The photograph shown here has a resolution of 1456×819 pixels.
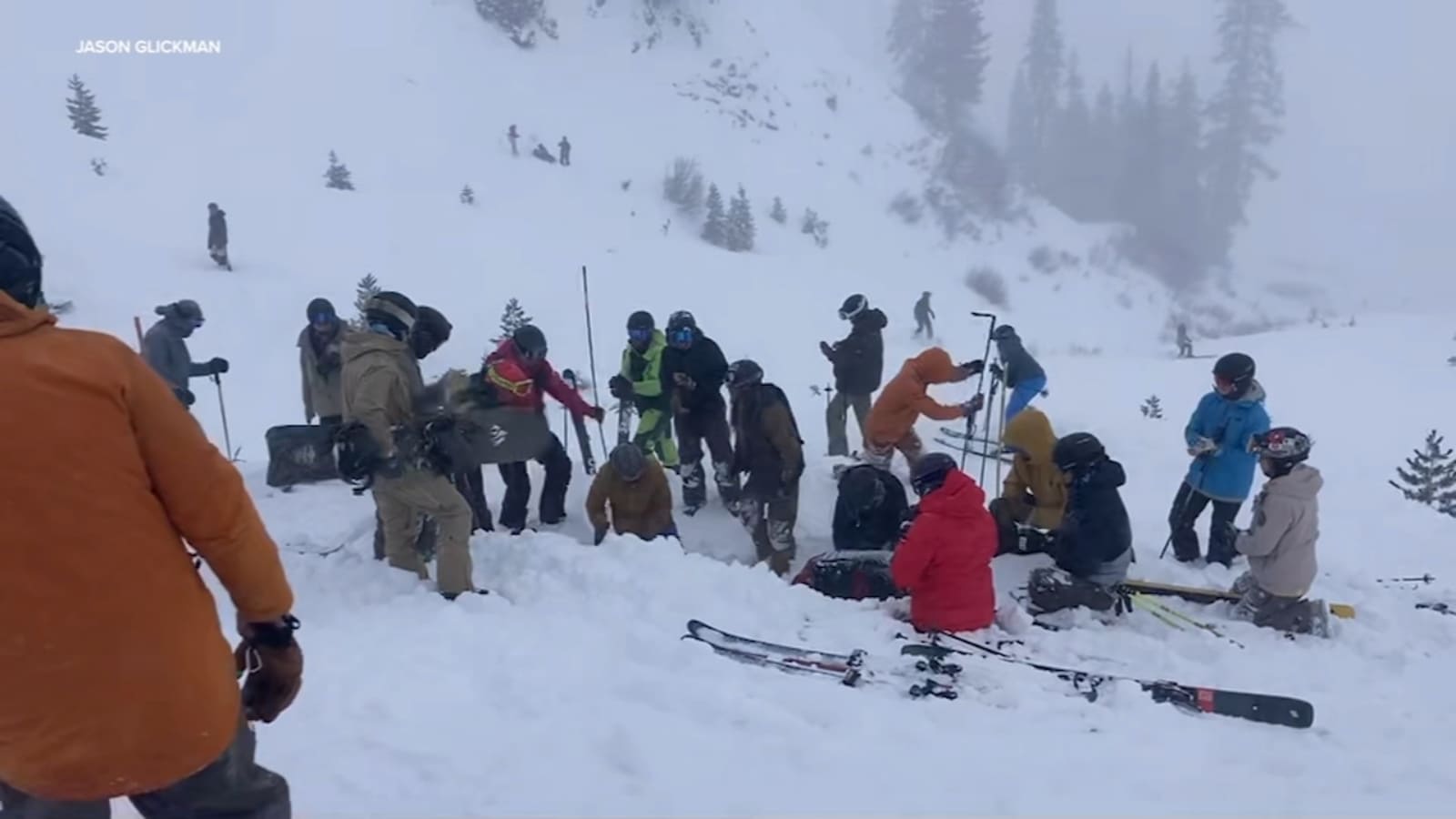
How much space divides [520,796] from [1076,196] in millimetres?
56115

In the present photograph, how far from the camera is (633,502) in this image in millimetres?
7344

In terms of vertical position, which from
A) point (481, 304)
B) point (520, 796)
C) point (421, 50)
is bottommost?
point (520, 796)

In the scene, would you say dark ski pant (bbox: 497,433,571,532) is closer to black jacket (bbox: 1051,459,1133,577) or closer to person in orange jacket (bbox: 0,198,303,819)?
black jacket (bbox: 1051,459,1133,577)

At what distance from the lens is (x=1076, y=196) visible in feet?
176

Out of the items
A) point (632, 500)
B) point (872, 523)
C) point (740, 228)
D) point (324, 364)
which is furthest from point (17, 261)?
point (740, 228)

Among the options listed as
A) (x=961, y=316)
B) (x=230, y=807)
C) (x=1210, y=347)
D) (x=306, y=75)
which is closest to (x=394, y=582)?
(x=230, y=807)

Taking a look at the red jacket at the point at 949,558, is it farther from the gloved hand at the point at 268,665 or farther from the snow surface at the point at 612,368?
the gloved hand at the point at 268,665

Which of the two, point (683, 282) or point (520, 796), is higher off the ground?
point (683, 282)

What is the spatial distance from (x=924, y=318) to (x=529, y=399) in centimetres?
1918

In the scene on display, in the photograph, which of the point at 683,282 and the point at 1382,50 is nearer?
the point at 683,282

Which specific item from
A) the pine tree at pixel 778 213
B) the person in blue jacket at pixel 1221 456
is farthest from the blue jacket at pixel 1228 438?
the pine tree at pixel 778 213

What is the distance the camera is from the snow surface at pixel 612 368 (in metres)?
3.70

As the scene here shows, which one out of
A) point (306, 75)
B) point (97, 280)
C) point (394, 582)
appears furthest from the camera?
point (306, 75)

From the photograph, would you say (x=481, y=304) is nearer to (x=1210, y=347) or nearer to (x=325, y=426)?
(x=325, y=426)
